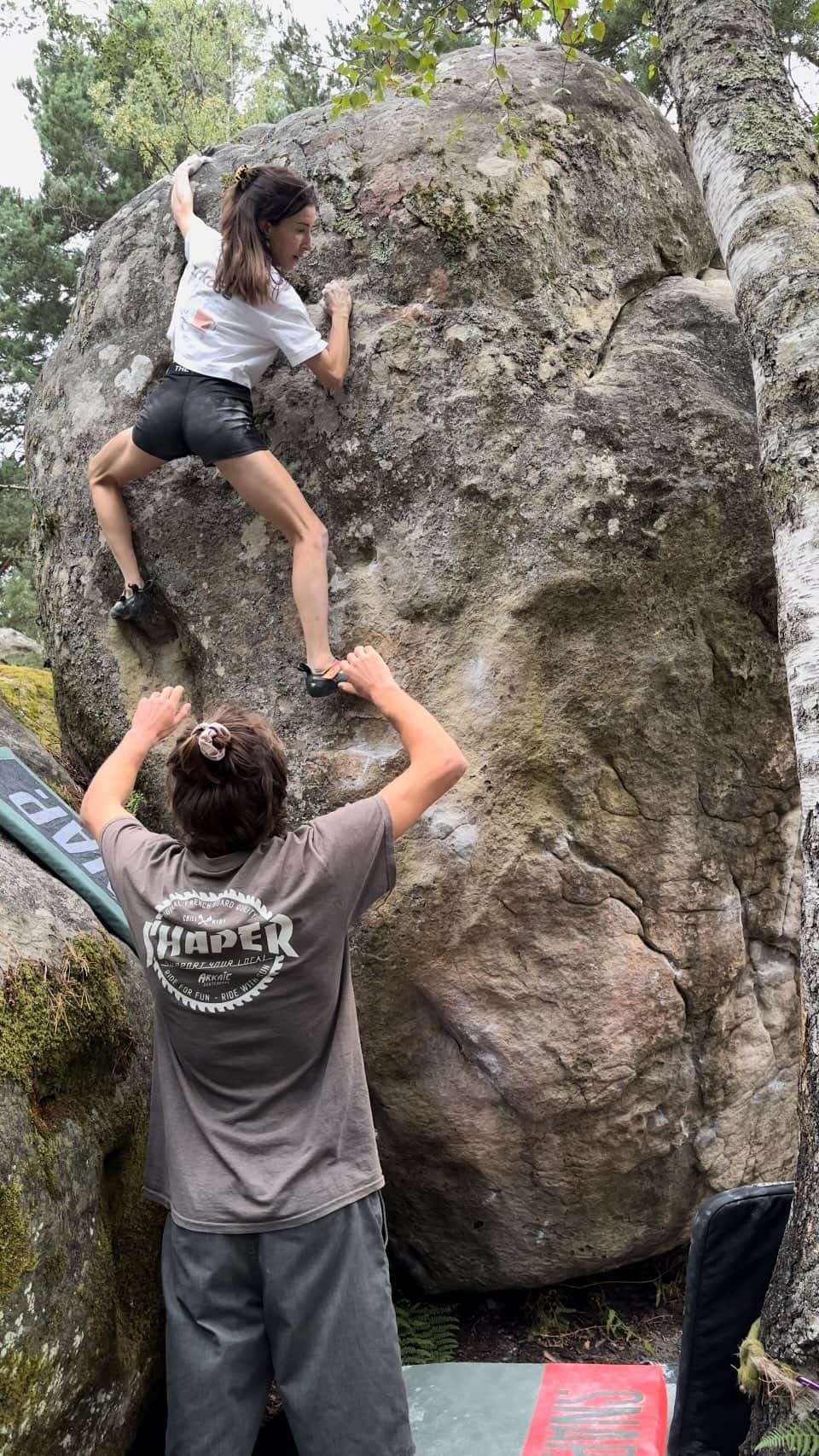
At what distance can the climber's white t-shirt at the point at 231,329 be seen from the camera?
13.7 ft

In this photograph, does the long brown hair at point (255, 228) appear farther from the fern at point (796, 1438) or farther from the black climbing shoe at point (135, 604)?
the fern at point (796, 1438)

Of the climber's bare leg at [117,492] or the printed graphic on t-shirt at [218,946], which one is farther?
the climber's bare leg at [117,492]

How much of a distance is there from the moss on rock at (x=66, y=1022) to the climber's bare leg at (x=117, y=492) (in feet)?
5.32

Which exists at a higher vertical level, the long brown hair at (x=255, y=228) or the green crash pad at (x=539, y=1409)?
the long brown hair at (x=255, y=228)

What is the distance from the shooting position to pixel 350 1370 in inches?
109

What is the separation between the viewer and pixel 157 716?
3.51 meters

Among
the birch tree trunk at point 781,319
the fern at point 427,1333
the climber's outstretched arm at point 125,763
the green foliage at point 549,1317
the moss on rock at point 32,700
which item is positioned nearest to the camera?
the birch tree trunk at point 781,319

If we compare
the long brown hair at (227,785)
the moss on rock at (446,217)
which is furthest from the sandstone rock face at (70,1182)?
the moss on rock at (446,217)

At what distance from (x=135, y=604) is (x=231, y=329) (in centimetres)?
114

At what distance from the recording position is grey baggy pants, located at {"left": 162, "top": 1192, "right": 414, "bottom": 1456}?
109 inches

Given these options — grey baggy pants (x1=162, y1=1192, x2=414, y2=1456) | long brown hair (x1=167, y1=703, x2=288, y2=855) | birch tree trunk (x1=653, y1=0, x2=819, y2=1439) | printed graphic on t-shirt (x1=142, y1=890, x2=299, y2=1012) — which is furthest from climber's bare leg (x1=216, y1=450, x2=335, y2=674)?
grey baggy pants (x1=162, y1=1192, x2=414, y2=1456)

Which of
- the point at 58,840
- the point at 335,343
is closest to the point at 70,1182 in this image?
the point at 58,840

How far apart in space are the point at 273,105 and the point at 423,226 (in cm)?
2100

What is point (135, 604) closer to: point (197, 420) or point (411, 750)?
point (197, 420)
